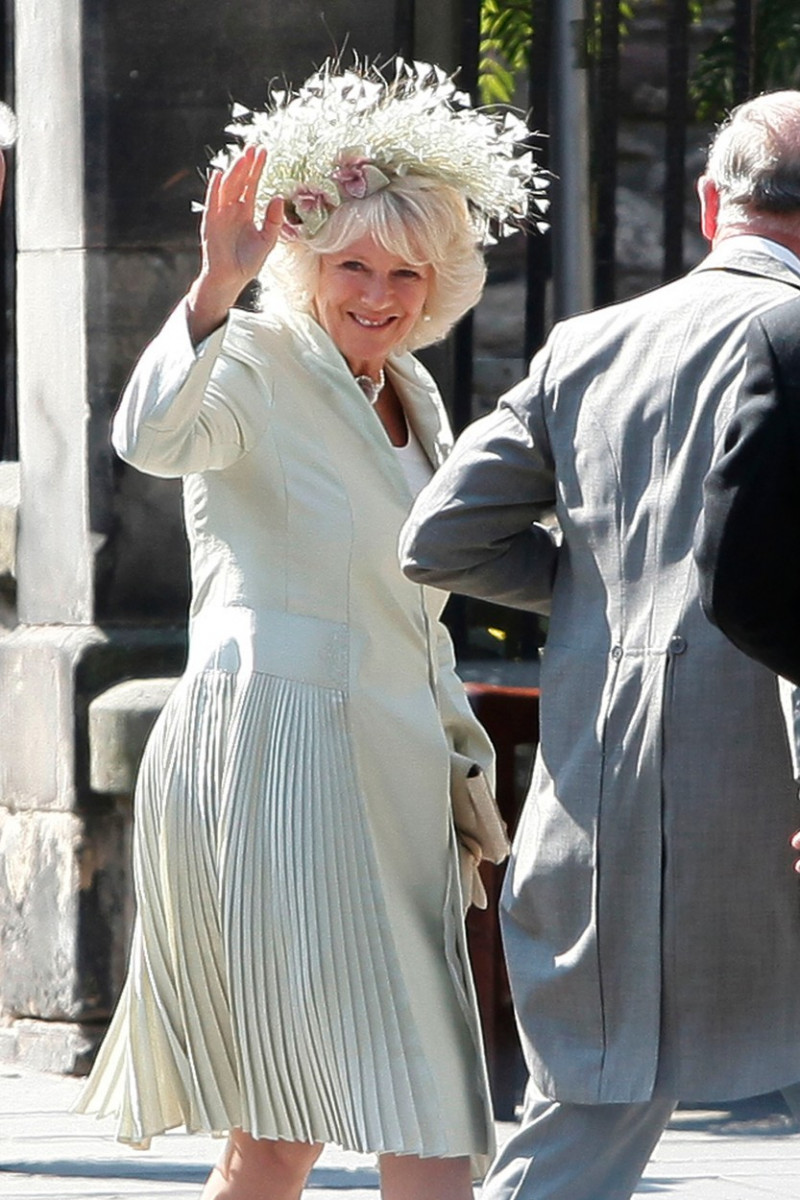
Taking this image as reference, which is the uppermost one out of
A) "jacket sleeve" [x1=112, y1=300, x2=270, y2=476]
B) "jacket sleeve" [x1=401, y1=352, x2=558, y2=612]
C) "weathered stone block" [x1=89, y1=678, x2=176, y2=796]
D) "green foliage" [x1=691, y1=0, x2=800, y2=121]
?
"green foliage" [x1=691, y1=0, x2=800, y2=121]

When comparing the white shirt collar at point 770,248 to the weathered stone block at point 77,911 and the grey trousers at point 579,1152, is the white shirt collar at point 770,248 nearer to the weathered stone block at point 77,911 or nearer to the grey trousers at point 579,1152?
the grey trousers at point 579,1152

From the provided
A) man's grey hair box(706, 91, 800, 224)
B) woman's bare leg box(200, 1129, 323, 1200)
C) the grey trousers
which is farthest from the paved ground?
man's grey hair box(706, 91, 800, 224)

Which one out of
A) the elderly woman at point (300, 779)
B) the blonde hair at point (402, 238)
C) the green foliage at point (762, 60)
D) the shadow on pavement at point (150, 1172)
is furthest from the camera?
the green foliage at point (762, 60)

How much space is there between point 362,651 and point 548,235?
8.25 ft

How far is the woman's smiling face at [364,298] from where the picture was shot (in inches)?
155

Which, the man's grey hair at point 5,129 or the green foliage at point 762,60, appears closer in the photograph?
the man's grey hair at point 5,129

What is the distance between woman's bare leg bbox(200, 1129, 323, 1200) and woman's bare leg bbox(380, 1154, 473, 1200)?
0.13 metres

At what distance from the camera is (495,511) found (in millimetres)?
3379

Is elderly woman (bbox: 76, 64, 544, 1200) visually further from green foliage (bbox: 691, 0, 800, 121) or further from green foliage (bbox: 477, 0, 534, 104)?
green foliage (bbox: 691, 0, 800, 121)

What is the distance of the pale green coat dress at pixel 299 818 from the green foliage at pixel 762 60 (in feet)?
9.50

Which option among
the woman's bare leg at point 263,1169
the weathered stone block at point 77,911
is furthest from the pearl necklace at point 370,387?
the weathered stone block at point 77,911

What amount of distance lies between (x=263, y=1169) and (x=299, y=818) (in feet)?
1.74

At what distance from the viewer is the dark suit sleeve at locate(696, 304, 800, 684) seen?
3.00m

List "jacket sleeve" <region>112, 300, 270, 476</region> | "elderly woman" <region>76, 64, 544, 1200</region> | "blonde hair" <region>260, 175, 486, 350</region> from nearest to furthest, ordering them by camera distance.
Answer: "jacket sleeve" <region>112, 300, 270, 476</region>
"elderly woman" <region>76, 64, 544, 1200</region>
"blonde hair" <region>260, 175, 486, 350</region>
